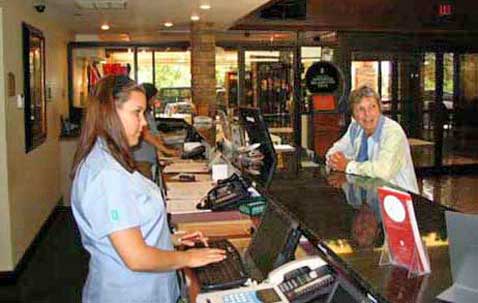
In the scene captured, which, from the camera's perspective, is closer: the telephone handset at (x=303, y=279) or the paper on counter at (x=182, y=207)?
the telephone handset at (x=303, y=279)

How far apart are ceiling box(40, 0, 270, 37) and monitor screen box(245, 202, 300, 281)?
15.0 feet

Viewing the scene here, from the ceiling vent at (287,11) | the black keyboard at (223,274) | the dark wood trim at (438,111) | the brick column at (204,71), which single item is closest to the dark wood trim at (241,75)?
the brick column at (204,71)

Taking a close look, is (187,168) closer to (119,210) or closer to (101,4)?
(119,210)

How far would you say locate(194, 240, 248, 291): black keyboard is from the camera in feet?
6.34

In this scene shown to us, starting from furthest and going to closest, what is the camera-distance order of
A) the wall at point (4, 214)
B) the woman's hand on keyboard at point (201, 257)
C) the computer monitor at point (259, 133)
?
the wall at point (4, 214), the computer monitor at point (259, 133), the woman's hand on keyboard at point (201, 257)

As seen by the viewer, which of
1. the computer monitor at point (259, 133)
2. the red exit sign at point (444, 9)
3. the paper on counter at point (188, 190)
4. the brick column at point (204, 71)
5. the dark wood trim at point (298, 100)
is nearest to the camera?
the paper on counter at point (188, 190)

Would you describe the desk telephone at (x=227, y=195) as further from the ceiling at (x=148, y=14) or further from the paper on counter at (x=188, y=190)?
the ceiling at (x=148, y=14)

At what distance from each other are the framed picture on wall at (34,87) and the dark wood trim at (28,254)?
0.91m

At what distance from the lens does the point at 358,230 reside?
1.79 m

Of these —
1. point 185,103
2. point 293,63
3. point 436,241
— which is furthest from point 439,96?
point 436,241

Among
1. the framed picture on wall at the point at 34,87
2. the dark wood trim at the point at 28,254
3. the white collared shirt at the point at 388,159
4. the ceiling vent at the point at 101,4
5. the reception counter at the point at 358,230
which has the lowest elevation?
the dark wood trim at the point at 28,254

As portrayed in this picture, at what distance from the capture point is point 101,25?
9445 millimetres

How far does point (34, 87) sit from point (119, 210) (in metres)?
4.70

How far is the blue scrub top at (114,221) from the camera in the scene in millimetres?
1777
